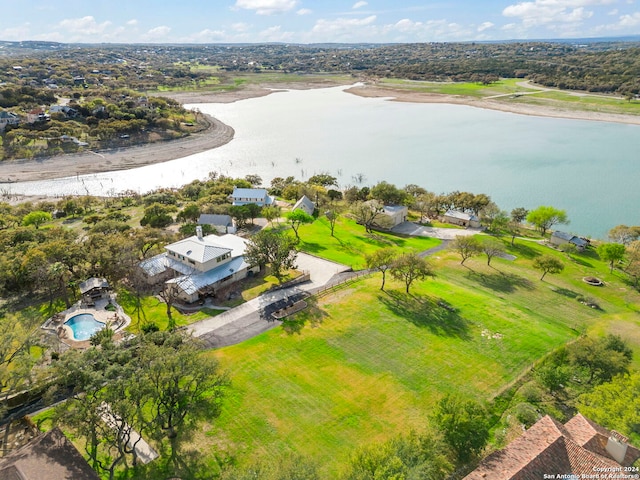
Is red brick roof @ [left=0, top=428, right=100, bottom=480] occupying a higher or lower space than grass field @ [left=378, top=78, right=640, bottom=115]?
lower

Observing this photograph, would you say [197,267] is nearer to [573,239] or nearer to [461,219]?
[461,219]

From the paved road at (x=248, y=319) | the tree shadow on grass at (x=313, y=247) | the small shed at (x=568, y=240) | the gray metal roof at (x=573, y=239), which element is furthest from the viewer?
the gray metal roof at (x=573, y=239)

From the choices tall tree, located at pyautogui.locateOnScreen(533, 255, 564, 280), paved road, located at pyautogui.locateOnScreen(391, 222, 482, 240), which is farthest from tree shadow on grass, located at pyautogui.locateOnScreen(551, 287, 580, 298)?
paved road, located at pyautogui.locateOnScreen(391, 222, 482, 240)

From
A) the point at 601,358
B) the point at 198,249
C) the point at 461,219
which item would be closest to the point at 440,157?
the point at 461,219

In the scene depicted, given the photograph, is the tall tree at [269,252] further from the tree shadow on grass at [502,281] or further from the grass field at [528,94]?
the grass field at [528,94]

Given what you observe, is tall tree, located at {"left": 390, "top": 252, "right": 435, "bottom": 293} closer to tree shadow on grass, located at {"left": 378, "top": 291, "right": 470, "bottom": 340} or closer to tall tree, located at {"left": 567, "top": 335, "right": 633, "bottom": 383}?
tree shadow on grass, located at {"left": 378, "top": 291, "right": 470, "bottom": 340}

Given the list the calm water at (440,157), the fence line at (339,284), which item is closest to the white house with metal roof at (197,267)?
the fence line at (339,284)
